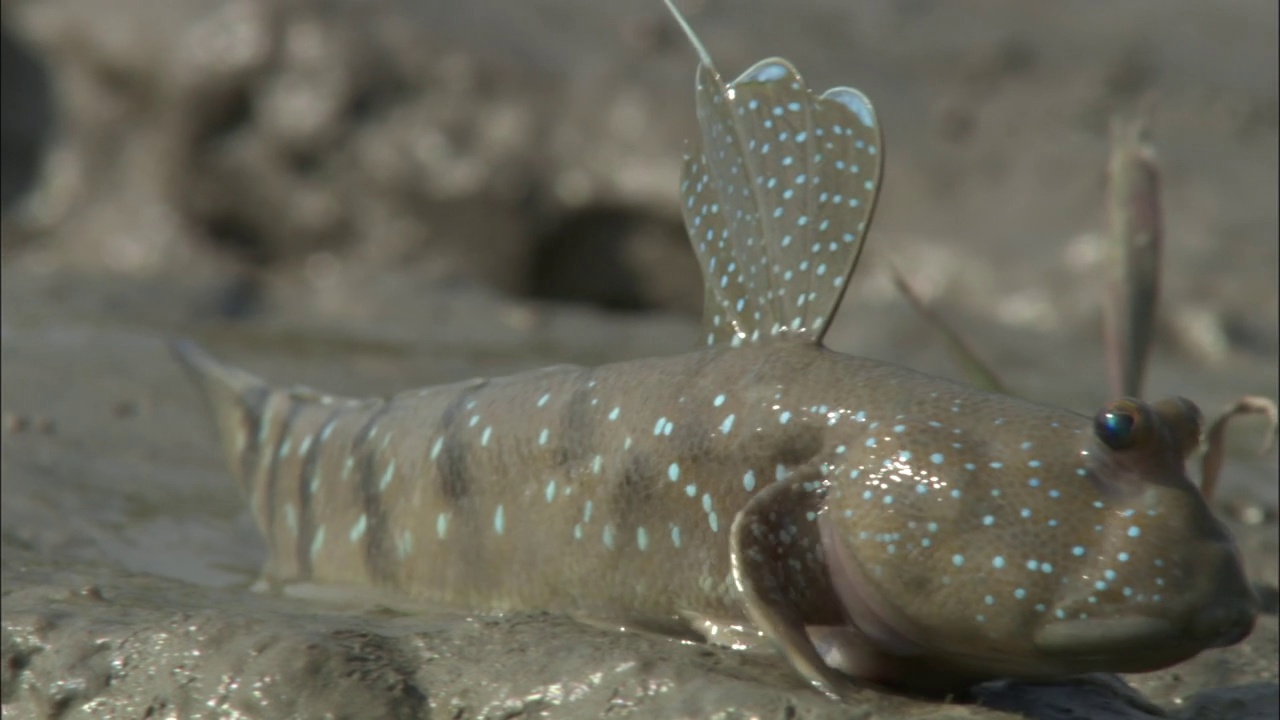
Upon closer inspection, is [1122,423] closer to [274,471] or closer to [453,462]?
[453,462]

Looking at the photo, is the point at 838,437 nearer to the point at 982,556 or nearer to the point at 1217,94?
the point at 982,556

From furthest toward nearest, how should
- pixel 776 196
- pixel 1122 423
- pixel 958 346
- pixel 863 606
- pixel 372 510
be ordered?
pixel 958 346 < pixel 372 510 < pixel 776 196 < pixel 863 606 < pixel 1122 423

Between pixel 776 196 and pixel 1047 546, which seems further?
pixel 776 196

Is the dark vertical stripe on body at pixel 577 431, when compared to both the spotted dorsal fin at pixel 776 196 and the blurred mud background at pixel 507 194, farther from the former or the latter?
the blurred mud background at pixel 507 194

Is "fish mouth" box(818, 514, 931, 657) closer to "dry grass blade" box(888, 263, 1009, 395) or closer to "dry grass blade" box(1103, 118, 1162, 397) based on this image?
"dry grass blade" box(888, 263, 1009, 395)

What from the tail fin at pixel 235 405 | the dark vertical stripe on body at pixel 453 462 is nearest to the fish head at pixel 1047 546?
the dark vertical stripe on body at pixel 453 462

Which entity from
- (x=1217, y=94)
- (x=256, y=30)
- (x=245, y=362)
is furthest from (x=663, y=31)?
(x=245, y=362)


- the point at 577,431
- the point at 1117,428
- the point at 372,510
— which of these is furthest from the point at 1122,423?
the point at 372,510
